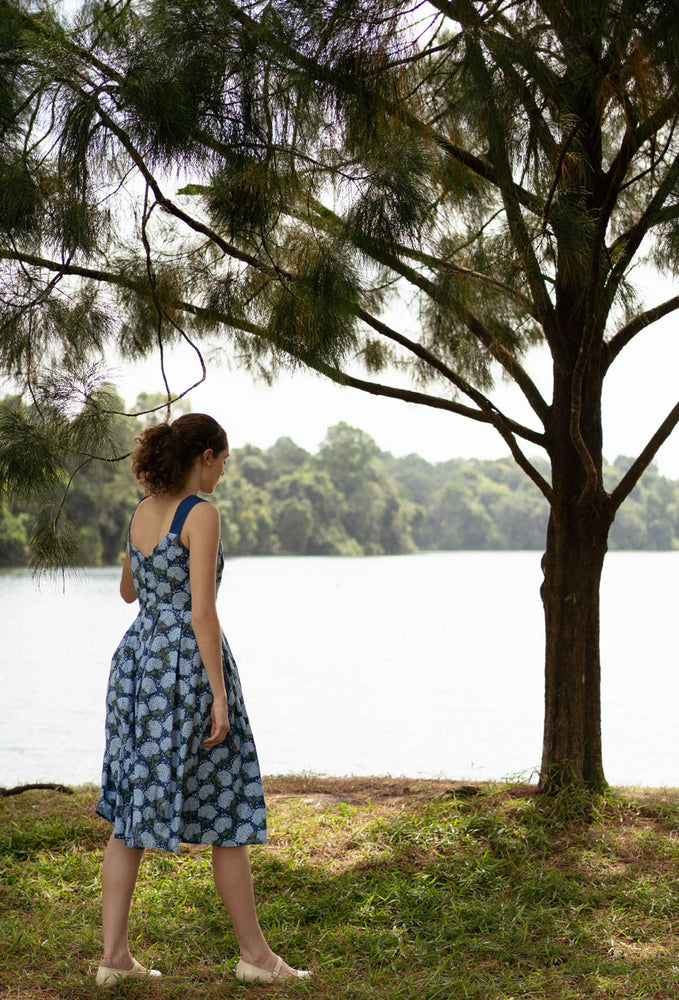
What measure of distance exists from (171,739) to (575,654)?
1.85 metres

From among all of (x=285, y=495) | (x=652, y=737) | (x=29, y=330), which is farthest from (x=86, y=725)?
(x=285, y=495)

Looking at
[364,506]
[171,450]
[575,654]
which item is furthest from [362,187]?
[364,506]

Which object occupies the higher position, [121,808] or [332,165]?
[332,165]

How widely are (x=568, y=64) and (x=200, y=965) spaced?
238 centimetres

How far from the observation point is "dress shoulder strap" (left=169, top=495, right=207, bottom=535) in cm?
215

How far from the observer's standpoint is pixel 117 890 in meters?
2.09

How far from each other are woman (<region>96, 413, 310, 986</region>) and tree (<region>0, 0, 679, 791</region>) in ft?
2.49

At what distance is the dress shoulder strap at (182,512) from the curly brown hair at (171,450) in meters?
0.05

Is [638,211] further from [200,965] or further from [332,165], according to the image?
[200,965]

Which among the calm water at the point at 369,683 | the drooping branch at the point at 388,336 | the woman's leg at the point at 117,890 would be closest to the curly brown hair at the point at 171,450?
the woman's leg at the point at 117,890

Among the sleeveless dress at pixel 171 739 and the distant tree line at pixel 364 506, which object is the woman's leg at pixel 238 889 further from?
the distant tree line at pixel 364 506

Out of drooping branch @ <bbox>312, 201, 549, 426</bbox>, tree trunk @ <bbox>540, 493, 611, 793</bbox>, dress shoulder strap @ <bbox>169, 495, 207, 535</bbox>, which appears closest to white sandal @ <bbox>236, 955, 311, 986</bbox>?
dress shoulder strap @ <bbox>169, 495, 207, 535</bbox>

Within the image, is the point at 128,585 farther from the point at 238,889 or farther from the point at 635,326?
the point at 635,326

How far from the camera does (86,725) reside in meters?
7.48
